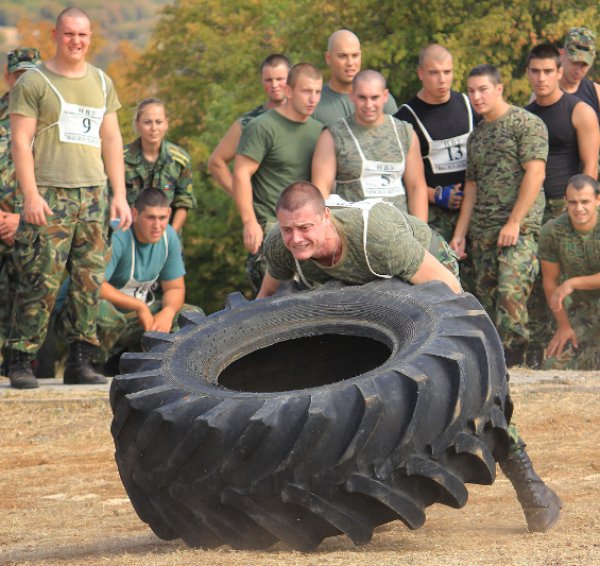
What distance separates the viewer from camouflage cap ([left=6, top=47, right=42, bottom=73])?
31.4ft

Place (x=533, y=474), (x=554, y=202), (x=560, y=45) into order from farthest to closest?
(x=560, y=45)
(x=554, y=202)
(x=533, y=474)

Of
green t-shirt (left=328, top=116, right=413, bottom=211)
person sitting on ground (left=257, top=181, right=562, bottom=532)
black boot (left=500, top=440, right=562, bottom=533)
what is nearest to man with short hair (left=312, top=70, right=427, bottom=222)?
green t-shirt (left=328, top=116, right=413, bottom=211)

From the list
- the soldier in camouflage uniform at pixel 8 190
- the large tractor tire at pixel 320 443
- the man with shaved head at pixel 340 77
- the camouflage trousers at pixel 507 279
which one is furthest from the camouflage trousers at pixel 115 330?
the large tractor tire at pixel 320 443

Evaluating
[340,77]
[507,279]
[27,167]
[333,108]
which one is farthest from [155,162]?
[507,279]

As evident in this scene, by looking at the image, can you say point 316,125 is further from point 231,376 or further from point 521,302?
point 231,376

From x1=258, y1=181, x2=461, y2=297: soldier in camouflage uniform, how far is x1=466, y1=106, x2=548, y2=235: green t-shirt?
3.26 meters

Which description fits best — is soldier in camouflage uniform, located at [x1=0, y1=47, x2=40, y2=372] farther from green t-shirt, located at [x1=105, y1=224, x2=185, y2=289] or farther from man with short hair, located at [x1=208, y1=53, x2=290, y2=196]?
man with short hair, located at [x1=208, y1=53, x2=290, y2=196]

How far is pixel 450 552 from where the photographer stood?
16.2ft

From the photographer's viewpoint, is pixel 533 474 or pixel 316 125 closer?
pixel 533 474

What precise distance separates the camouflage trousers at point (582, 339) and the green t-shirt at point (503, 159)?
928 millimetres

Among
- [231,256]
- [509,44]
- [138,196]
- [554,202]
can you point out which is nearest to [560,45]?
[509,44]

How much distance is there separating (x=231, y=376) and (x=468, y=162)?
12.9ft

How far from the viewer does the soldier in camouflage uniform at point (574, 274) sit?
9.67m

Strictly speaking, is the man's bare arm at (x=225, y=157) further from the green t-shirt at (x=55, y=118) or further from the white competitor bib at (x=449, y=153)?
the green t-shirt at (x=55, y=118)
